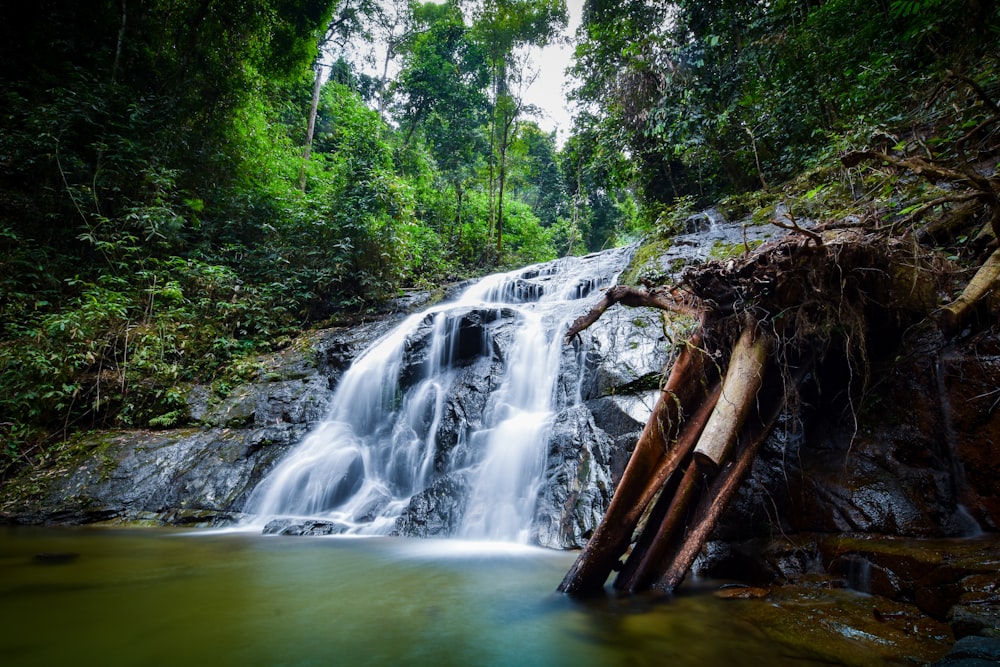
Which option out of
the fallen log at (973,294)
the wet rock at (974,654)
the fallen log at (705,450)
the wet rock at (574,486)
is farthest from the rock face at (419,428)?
the wet rock at (974,654)

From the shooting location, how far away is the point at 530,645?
2.42 meters

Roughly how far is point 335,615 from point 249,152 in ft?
43.6

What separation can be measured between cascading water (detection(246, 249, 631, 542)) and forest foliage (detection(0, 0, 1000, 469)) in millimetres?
2798

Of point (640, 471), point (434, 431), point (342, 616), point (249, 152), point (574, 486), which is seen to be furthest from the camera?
point (249, 152)

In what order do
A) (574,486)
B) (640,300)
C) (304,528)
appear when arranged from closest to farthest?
1. (640,300)
2. (574,486)
3. (304,528)

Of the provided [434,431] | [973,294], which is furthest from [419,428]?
[973,294]

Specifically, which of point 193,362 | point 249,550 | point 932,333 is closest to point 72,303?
point 193,362

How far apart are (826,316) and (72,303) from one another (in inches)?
457

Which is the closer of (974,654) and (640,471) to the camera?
(974,654)

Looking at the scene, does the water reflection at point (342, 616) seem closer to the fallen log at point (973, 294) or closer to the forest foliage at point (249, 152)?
the fallen log at point (973, 294)

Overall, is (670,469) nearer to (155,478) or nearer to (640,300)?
(640,300)

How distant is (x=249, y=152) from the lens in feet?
40.8

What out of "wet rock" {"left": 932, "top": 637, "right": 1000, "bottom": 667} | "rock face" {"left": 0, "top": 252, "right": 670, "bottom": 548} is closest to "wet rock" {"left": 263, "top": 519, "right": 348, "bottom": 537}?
"rock face" {"left": 0, "top": 252, "right": 670, "bottom": 548}

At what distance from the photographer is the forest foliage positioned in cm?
700
